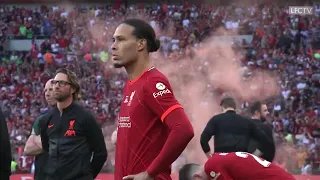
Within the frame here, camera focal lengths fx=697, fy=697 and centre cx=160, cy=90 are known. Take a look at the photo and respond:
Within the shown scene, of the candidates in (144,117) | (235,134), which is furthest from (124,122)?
(235,134)

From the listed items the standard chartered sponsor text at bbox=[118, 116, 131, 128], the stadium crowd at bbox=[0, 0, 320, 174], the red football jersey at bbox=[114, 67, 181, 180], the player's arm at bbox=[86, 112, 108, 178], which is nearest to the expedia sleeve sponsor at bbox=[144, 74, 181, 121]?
the red football jersey at bbox=[114, 67, 181, 180]

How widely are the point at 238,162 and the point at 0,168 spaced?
5.87 ft

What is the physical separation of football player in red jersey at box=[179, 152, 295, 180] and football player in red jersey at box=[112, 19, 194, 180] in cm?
116

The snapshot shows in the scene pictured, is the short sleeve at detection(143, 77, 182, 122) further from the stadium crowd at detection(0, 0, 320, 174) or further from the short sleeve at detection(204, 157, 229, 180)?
the stadium crowd at detection(0, 0, 320, 174)

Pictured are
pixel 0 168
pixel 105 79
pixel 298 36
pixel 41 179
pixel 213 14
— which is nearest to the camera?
pixel 0 168

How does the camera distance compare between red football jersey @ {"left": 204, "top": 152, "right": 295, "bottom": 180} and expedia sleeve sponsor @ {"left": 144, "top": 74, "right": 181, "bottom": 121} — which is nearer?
expedia sleeve sponsor @ {"left": 144, "top": 74, "right": 181, "bottom": 121}

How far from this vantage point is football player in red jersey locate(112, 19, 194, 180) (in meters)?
3.33

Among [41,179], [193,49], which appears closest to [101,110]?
[193,49]

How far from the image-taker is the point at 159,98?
3.41m

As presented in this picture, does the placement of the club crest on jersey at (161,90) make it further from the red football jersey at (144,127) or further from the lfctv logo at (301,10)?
the lfctv logo at (301,10)

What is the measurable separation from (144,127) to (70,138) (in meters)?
1.67

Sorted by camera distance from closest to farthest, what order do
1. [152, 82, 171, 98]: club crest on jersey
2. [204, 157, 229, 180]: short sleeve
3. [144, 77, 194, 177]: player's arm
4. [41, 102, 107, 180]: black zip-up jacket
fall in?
1. [144, 77, 194, 177]: player's arm
2. [152, 82, 171, 98]: club crest on jersey
3. [204, 157, 229, 180]: short sleeve
4. [41, 102, 107, 180]: black zip-up jacket

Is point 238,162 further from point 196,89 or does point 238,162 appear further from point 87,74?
point 87,74

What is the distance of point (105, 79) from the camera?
2172 cm
